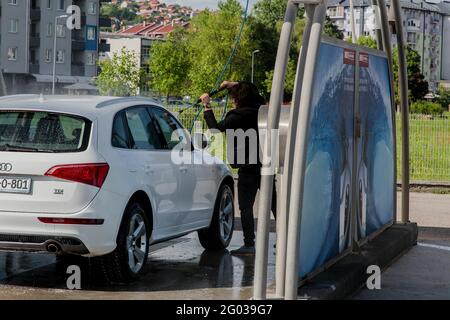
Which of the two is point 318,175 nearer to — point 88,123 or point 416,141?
point 88,123

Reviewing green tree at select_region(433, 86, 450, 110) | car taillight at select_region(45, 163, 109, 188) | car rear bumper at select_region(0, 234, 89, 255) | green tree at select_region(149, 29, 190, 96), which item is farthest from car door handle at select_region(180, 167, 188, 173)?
green tree at select_region(433, 86, 450, 110)

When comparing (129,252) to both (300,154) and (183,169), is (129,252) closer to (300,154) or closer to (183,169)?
(183,169)

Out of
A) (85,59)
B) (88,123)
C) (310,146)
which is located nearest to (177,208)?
(88,123)

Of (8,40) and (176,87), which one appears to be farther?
(176,87)

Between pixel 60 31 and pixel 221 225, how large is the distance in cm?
9601

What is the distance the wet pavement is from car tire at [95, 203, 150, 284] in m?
0.12

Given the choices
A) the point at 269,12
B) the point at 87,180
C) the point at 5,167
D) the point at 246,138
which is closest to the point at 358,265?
the point at 246,138

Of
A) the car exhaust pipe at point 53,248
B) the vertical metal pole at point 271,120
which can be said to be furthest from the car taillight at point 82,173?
the vertical metal pole at point 271,120

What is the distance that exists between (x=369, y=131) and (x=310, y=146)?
2691 mm

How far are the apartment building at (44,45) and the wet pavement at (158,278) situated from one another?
86.2 m

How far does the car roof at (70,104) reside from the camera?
330 inches

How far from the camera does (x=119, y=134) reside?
28.1 ft

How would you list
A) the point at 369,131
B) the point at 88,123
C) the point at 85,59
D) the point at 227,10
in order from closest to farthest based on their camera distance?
the point at 88,123 → the point at 369,131 → the point at 85,59 → the point at 227,10

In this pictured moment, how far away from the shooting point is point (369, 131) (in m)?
10.2
